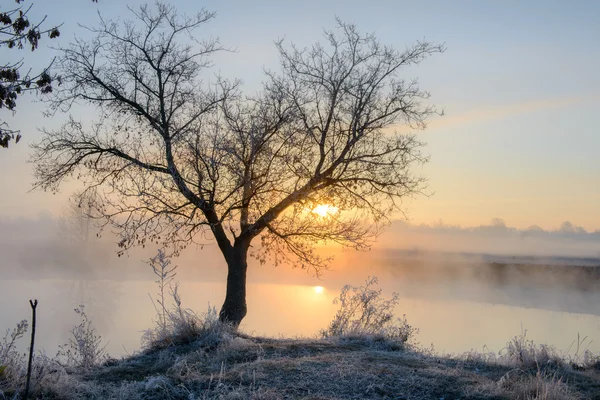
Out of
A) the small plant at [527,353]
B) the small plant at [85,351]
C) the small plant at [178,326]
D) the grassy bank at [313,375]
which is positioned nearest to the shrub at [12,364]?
the grassy bank at [313,375]

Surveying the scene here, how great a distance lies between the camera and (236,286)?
14367 millimetres

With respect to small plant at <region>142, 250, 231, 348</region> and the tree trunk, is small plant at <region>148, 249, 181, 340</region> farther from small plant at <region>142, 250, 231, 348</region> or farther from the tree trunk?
the tree trunk

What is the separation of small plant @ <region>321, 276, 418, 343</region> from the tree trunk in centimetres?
236

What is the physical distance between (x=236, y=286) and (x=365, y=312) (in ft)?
10.7

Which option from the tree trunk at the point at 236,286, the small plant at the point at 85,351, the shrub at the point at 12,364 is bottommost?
the small plant at the point at 85,351

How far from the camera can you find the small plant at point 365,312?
42.8ft

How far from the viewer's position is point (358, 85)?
14.7m

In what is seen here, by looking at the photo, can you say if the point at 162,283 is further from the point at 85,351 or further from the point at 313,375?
the point at 313,375

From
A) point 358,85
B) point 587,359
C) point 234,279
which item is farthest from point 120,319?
point 587,359

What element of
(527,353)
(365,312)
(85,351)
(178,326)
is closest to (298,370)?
(178,326)

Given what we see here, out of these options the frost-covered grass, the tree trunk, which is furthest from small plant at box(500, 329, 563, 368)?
the tree trunk

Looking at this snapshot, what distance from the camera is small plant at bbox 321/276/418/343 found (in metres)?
13.0

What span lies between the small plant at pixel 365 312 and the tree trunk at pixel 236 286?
2.36m

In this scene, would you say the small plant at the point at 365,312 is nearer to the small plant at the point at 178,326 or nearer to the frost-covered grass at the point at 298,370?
the frost-covered grass at the point at 298,370
